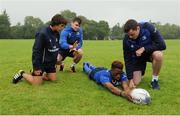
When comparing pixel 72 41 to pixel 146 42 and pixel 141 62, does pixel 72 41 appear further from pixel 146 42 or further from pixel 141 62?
pixel 146 42

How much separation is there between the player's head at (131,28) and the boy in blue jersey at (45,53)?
5.00 ft

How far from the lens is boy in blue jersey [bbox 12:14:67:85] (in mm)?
8656

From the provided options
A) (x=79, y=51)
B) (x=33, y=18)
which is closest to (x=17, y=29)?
(x=33, y=18)

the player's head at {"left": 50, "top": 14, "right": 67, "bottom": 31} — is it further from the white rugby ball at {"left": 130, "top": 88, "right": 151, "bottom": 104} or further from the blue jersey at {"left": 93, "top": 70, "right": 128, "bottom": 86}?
the white rugby ball at {"left": 130, "top": 88, "right": 151, "bottom": 104}

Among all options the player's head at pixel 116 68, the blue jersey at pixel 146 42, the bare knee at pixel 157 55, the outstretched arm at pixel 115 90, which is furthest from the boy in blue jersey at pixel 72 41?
the bare knee at pixel 157 55

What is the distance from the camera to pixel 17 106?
267 inches

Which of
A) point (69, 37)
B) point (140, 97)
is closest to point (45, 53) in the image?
point (69, 37)

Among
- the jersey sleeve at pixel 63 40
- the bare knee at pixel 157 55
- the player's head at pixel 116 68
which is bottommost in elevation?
the player's head at pixel 116 68

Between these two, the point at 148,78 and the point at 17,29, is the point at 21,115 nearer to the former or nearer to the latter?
the point at 148,78

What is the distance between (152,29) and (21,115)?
12.3ft

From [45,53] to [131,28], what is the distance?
221cm

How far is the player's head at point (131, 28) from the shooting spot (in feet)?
25.9

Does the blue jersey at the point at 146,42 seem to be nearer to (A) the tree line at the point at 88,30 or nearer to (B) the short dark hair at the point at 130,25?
(B) the short dark hair at the point at 130,25

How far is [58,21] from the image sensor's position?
28.5 ft
